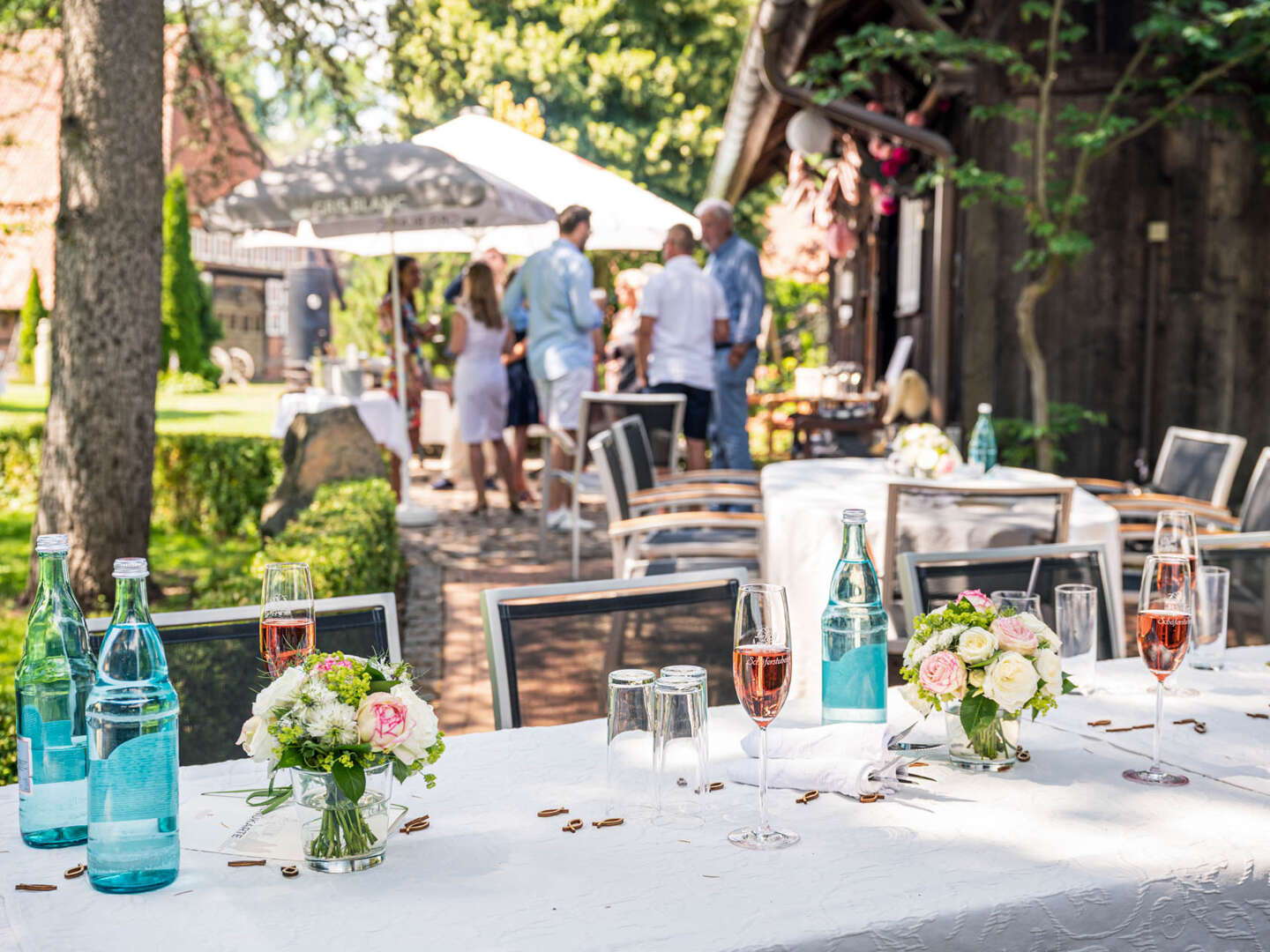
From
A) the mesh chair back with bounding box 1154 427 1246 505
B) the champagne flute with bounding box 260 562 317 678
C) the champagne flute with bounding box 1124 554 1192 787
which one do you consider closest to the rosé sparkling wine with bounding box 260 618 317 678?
the champagne flute with bounding box 260 562 317 678

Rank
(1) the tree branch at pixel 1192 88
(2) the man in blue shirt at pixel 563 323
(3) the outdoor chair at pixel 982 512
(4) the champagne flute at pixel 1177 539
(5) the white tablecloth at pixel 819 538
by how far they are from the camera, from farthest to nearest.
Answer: (2) the man in blue shirt at pixel 563 323
(1) the tree branch at pixel 1192 88
(5) the white tablecloth at pixel 819 538
(3) the outdoor chair at pixel 982 512
(4) the champagne flute at pixel 1177 539

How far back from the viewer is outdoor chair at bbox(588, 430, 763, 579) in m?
4.06

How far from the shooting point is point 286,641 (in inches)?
64.5

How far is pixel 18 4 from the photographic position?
A: 6.93 metres

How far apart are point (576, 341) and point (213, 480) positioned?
8.93ft

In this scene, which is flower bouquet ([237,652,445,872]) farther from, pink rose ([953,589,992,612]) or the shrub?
the shrub

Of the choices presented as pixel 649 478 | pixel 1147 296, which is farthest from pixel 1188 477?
pixel 1147 296

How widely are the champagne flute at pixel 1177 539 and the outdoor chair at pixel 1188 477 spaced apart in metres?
2.51

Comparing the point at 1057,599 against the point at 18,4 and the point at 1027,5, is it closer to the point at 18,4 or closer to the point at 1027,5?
the point at 1027,5

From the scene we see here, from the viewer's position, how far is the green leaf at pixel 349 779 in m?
1.28

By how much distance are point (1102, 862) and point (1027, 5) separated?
6.16m

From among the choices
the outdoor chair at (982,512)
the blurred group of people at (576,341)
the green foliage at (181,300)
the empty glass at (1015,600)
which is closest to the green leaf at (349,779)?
the empty glass at (1015,600)

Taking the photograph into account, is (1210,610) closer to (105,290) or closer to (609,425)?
(609,425)

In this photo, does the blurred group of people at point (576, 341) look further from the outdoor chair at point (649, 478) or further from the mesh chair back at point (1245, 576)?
the mesh chair back at point (1245, 576)
